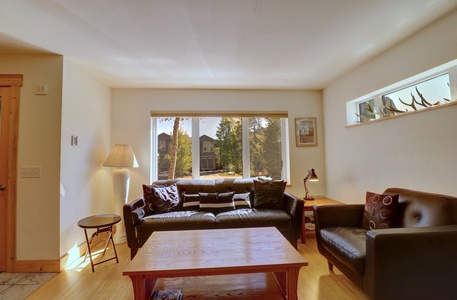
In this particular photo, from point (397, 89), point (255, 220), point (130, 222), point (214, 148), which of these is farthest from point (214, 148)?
point (397, 89)

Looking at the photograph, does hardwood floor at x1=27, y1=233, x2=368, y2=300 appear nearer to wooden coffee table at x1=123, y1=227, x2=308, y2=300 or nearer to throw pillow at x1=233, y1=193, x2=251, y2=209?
wooden coffee table at x1=123, y1=227, x2=308, y2=300

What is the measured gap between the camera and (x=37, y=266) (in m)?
2.28

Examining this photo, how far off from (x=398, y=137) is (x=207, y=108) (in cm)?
262

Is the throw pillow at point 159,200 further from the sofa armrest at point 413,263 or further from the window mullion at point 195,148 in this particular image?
Answer: the sofa armrest at point 413,263

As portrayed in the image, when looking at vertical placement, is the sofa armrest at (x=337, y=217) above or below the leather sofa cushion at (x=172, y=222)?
above

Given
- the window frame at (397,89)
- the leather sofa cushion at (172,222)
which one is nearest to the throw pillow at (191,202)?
the leather sofa cushion at (172,222)

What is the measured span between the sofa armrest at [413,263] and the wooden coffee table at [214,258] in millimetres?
532

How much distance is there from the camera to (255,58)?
2.54 meters

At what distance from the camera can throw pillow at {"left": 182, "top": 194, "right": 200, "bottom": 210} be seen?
2951 millimetres

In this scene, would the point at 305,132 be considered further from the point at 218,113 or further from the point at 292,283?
the point at 292,283

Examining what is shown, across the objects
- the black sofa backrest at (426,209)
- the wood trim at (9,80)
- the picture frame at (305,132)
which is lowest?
the black sofa backrest at (426,209)

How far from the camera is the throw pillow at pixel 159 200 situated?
9.05 ft

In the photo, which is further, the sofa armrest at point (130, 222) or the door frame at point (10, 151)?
the sofa armrest at point (130, 222)

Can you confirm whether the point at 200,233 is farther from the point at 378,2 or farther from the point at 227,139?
the point at 378,2
